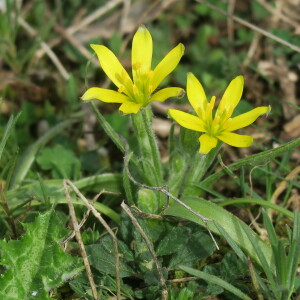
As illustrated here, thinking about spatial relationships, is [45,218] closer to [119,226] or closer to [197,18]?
[119,226]

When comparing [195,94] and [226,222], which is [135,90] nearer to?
[195,94]

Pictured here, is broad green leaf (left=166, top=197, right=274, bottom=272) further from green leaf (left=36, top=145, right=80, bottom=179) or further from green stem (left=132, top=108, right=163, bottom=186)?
green leaf (left=36, top=145, right=80, bottom=179)

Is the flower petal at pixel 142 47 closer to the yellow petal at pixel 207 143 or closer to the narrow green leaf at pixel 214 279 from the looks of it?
the yellow petal at pixel 207 143

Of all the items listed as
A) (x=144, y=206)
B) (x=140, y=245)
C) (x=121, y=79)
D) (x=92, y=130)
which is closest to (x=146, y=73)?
(x=121, y=79)

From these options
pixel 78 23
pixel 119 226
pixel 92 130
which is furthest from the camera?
pixel 78 23

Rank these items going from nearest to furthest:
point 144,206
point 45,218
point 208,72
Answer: point 45,218
point 144,206
point 208,72

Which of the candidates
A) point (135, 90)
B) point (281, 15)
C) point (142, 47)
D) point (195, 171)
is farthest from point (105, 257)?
point (281, 15)

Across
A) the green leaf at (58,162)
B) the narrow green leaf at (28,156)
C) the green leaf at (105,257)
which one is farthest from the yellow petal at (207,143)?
the narrow green leaf at (28,156)

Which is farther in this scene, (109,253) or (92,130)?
(92,130)
